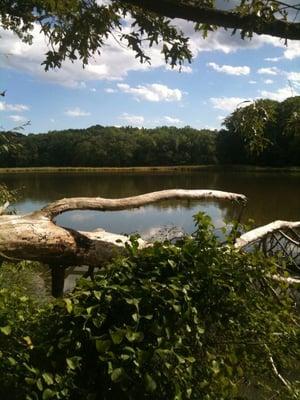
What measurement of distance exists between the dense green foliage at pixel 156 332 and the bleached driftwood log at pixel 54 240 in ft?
5.54

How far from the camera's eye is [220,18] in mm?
2951

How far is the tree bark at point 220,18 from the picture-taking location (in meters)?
2.88

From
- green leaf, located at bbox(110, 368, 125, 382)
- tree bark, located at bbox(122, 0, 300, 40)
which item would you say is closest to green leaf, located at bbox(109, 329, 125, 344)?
green leaf, located at bbox(110, 368, 125, 382)

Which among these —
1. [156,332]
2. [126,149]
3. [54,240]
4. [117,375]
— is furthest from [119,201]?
[126,149]

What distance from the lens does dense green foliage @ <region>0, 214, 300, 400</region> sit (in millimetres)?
3037

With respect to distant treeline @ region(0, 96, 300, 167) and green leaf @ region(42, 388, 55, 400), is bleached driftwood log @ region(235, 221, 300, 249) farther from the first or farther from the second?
distant treeline @ region(0, 96, 300, 167)

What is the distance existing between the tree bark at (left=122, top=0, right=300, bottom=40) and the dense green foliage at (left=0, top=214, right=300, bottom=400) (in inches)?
57.9

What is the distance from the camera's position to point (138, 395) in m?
3.07

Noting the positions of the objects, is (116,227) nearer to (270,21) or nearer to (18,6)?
(18,6)

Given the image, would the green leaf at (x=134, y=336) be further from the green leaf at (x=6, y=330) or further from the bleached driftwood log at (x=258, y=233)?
the bleached driftwood log at (x=258, y=233)

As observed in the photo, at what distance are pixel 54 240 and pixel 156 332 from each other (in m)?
3.00

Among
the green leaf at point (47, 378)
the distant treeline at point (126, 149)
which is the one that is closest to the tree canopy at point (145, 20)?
the green leaf at point (47, 378)

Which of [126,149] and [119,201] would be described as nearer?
[119,201]

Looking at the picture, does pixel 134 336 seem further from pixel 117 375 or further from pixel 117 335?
pixel 117 375
